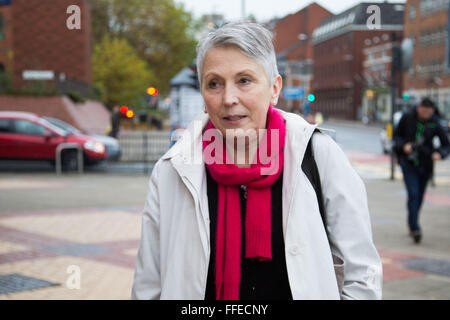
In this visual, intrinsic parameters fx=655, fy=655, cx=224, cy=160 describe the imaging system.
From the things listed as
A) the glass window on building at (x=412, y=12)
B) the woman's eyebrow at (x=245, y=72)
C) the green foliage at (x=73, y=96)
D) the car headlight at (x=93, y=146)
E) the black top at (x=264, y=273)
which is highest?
the glass window on building at (x=412, y=12)

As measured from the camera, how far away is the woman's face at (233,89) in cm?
222

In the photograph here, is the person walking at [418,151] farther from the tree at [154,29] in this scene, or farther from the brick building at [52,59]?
the tree at [154,29]

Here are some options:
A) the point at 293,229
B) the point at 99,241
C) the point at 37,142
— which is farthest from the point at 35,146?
the point at 293,229

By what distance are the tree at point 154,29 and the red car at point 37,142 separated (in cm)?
3635

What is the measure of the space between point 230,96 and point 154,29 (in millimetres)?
55018

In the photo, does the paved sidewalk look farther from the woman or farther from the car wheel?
the car wheel

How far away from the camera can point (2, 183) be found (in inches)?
618

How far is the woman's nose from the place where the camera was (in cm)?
222

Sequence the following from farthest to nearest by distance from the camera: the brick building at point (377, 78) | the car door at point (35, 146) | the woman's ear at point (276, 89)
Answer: the brick building at point (377, 78), the car door at point (35, 146), the woman's ear at point (276, 89)

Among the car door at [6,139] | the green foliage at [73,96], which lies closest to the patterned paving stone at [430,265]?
the car door at [6,139]

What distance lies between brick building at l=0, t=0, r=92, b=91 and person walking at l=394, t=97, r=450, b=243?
86.5 ft

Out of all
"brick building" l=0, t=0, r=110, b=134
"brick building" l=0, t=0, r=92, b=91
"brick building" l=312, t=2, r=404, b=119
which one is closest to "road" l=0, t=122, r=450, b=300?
"brick building" l=0, t=0, r=110, b=134
